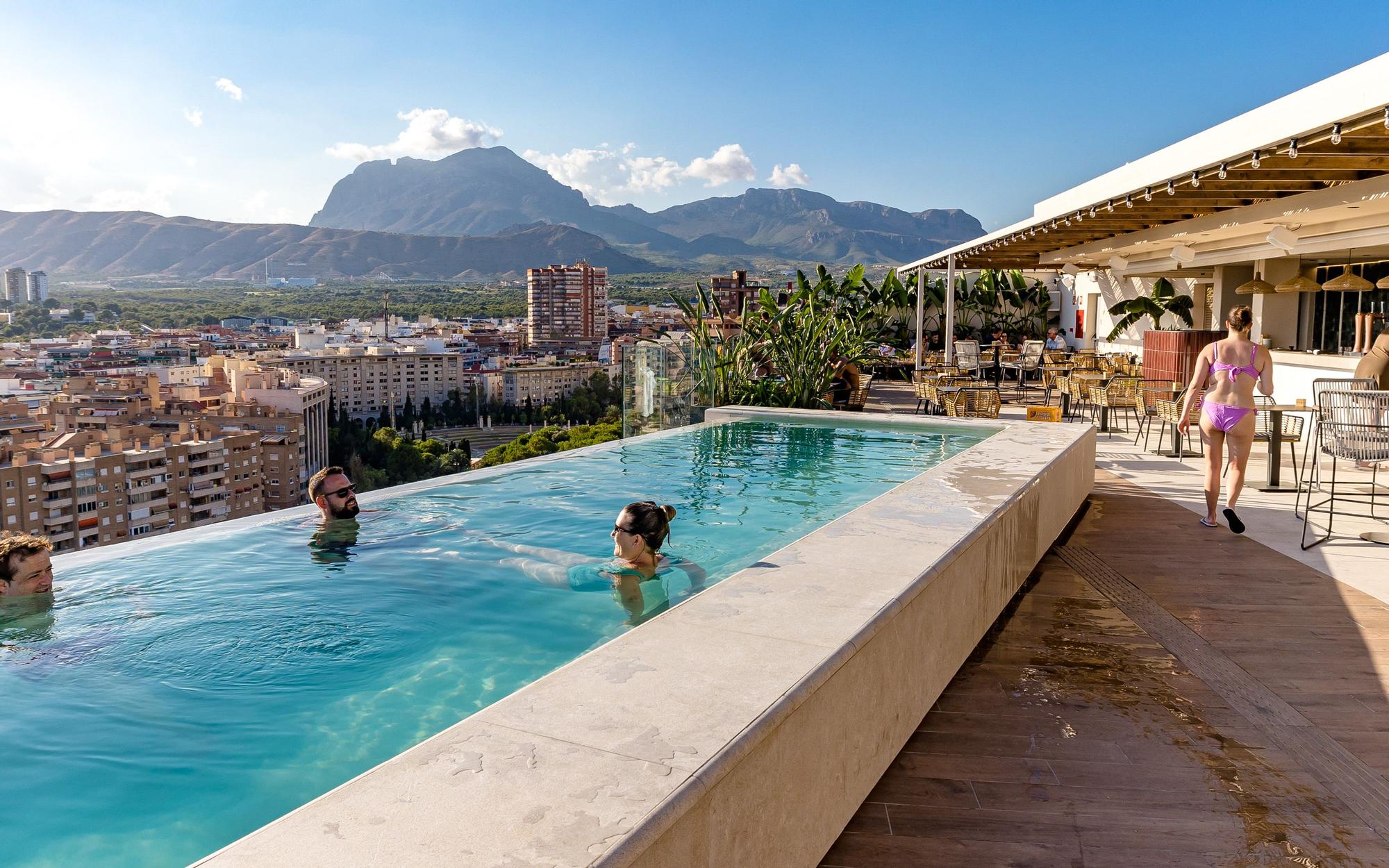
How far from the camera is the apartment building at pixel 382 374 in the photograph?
5556cm

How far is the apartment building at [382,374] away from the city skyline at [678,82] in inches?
653

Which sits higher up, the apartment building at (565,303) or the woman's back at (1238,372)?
the apartment building at (565,303)

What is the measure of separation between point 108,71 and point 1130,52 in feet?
171

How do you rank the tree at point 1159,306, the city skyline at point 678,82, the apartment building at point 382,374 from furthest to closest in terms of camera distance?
1. the apartment building at point 382,374
2. the city skyline at point 678,82
3. the tree at point 1159,306

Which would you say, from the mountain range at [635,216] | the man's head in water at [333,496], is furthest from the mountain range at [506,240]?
the man's head in water at [333,496]

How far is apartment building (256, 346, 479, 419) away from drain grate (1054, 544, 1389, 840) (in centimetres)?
5286

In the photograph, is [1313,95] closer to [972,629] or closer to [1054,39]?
[972,629]

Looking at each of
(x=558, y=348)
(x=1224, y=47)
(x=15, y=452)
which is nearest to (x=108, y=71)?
(x=558, y=348)

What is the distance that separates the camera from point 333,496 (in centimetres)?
551

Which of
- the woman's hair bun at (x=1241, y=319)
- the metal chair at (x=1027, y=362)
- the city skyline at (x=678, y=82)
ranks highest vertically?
the city skyline at (x=678, y=82)

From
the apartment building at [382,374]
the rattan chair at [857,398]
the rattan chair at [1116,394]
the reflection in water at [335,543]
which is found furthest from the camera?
the apartment building at [382,374]

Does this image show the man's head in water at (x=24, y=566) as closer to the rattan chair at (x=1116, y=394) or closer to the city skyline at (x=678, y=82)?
A: the rattan chair at (x=1116, y=394)

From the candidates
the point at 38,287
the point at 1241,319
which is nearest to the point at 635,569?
the point at 1241,319

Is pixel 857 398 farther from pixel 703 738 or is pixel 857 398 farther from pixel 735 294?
pixel 703 738
